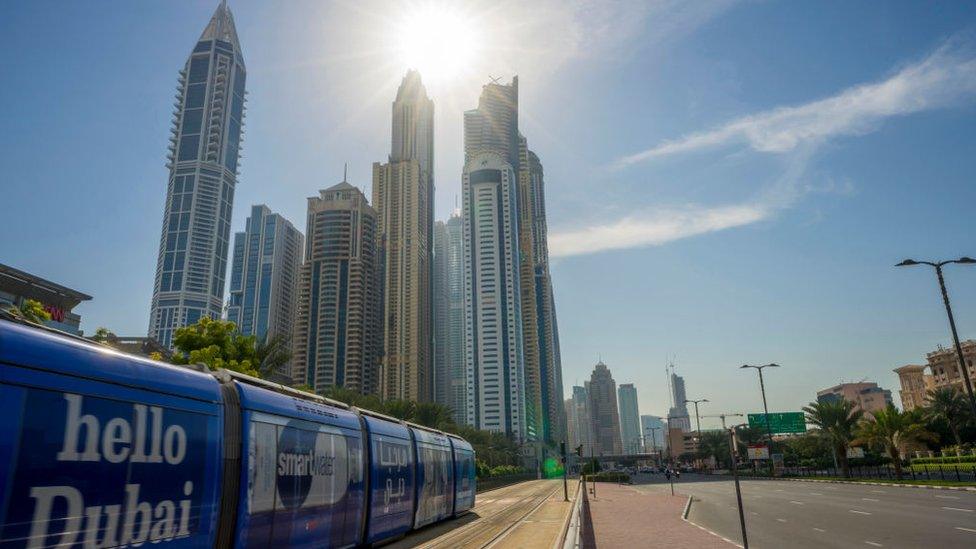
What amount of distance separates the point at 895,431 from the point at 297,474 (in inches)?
2491

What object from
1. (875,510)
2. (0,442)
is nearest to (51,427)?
(0,442)

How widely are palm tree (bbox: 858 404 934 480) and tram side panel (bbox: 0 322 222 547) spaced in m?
65.3

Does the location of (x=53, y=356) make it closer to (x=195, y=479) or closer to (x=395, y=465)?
(x=195, y=479)

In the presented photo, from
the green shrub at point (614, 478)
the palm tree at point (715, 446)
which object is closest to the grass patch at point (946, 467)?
the green shrub at point (614, 478)

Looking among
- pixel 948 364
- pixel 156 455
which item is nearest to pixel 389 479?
pixel 156 455

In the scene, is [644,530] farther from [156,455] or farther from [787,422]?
[787,422]

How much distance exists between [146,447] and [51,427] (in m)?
1.49

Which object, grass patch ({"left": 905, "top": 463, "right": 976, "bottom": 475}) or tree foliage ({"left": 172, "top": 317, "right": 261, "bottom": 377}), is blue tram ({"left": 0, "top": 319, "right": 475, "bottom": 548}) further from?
grass patch ({"left": 905, "top": 463, "right": 976, "bottom": 475})

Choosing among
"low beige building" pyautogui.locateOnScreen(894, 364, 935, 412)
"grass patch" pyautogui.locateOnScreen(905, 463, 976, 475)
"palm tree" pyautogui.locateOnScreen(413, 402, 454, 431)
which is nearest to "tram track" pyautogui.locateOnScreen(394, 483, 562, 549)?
"palm tree" pyautogui.locateOnScreen(413, 402, 454, 431)

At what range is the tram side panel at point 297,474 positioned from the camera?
10.9m

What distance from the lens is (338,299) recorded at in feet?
621

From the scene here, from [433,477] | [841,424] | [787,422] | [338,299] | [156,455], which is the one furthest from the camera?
[338,299]

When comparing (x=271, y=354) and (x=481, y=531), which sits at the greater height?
(x=271, y=354)

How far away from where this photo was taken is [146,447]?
8453 mm
